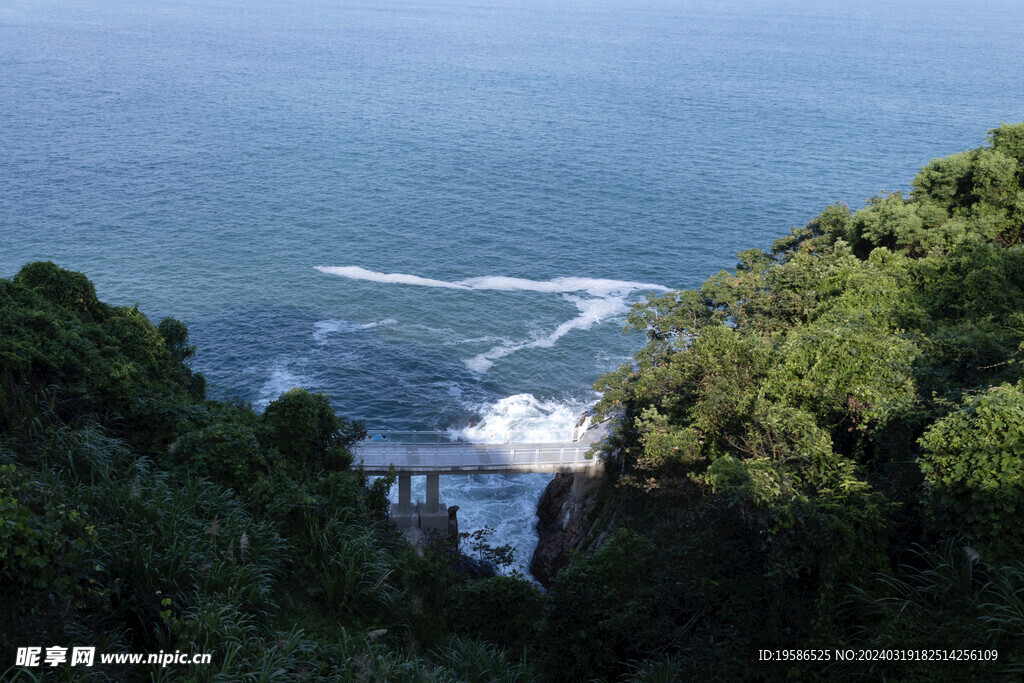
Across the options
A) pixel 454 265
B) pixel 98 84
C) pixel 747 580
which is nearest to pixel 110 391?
pixel 747 580

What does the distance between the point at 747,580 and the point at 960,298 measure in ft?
70.6

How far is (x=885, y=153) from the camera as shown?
109000 millimetres

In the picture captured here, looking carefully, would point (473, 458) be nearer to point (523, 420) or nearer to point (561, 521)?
point (561, 521)

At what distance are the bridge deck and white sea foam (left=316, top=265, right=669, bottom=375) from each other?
23959mm

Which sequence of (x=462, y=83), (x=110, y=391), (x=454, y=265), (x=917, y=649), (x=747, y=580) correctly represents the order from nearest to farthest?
(x=917, y=649) < (x=747, y=580) < (x=110, y=391) < (x=454, y=265) < (x=462, y=83)

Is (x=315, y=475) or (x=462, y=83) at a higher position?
(x=462, y=83)

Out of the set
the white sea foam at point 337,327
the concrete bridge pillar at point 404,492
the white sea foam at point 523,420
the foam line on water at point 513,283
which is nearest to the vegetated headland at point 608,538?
the concrete bridge pillar at point 404,492

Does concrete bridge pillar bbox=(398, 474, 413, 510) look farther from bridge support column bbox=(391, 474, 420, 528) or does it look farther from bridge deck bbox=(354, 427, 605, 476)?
bridge deck bbox=(354, 427, 605, 476)

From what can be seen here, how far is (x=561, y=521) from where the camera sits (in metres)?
45.3

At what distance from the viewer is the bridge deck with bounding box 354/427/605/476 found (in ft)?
138

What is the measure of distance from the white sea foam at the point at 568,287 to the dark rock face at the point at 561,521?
2099 centimetres

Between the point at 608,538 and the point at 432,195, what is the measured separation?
7399cm

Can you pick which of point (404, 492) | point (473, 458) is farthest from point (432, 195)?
point (473, 458)

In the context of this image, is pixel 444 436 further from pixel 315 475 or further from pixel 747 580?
pixel 747 580
